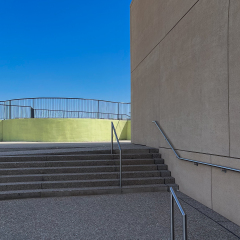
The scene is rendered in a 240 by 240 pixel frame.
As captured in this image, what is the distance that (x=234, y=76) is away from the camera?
3521 mm

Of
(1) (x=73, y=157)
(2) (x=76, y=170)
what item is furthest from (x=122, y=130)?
(2) (x=76, y=170)

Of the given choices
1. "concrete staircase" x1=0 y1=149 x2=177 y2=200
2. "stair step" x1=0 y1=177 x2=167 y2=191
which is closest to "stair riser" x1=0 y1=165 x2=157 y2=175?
"concrete staircase" x1=0 y1=149 x2=177 y2=200

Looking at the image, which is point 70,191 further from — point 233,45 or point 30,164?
point 233,45

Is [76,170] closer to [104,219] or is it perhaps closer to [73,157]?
[73,157]

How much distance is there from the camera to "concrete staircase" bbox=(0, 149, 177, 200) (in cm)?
498

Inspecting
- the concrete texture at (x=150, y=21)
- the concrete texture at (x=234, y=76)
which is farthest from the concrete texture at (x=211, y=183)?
the concrete texture at (x=150, y=21)

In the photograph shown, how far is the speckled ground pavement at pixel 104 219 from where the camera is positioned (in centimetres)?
305

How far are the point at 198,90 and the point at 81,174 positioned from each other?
3150mm

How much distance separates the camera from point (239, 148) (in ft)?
11.3

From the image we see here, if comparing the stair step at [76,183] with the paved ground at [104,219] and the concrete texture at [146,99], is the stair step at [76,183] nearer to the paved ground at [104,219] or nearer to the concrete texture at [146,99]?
the paved ground at [104,219]

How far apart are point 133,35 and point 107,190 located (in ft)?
20.3

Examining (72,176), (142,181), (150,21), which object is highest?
(150,21)

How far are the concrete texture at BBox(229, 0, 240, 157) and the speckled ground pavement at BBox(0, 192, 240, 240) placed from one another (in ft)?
3.80

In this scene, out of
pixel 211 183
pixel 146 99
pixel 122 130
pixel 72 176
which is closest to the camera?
pixel 211 183
